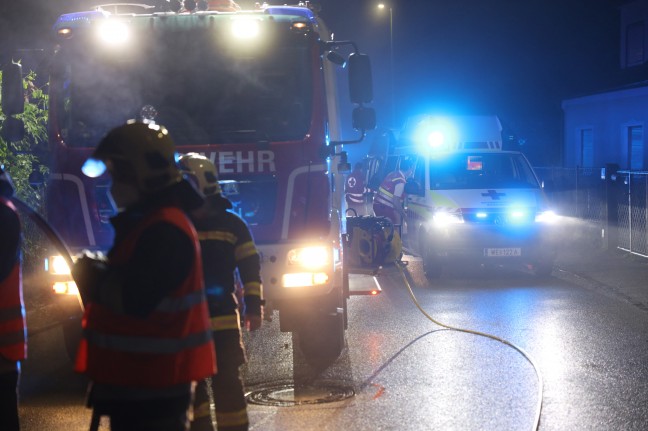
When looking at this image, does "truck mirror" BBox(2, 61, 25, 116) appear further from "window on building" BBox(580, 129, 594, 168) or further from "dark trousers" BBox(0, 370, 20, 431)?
"window on building" BBox(580, 129, 594, 168)

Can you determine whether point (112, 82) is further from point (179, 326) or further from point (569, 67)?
point (569, 67)

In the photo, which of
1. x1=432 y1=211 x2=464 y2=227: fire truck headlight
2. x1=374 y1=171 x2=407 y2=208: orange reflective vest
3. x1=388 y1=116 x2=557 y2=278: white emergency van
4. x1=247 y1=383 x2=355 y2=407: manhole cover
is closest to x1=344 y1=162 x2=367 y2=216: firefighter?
x1=374 y1=171 x2=407 y2=208: orange reflective vest

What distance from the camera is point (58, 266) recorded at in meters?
7.89

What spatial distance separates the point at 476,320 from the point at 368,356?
2.29 m

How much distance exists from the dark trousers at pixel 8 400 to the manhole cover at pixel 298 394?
2.84 meters

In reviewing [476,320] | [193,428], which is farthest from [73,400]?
[476,320]

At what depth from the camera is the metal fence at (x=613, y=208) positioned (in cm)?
1788

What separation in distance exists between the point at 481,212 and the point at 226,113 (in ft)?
23.1

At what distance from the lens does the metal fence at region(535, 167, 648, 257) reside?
17875 mm

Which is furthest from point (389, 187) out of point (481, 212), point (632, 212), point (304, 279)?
point (304, 279)

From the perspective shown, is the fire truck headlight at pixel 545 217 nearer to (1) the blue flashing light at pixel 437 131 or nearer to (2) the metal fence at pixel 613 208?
(2) the metal fence at pixel 613 208

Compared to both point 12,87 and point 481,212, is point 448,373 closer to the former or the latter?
point 12,87

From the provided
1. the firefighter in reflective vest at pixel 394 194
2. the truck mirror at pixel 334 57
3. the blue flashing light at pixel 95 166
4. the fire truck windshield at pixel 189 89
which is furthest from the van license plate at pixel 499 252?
the blue flashing light at pixel 95 166

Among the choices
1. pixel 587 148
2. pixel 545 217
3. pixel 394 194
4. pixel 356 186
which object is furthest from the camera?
pixel 587 148
